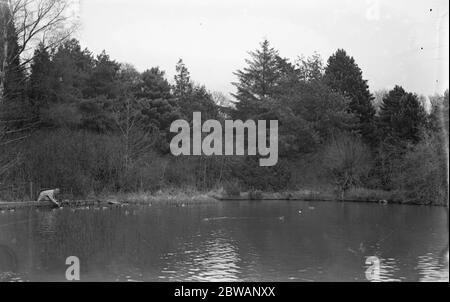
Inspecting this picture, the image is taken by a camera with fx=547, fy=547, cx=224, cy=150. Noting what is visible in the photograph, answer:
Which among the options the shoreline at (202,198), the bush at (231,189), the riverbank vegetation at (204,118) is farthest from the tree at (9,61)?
the bush at (231,189)

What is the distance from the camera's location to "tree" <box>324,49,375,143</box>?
41.1 m

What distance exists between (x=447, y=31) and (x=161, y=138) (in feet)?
115

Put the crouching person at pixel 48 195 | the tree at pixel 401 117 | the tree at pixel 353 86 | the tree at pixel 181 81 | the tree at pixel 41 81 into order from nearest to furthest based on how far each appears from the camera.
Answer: the crouching person at pixel 48 195 → the tree at pixel 41 81 → the tree at pixel 401 117 → the tree at pixel 353 86 → the tree at pixel 181 81

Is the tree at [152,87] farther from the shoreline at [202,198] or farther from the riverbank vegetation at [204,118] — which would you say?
the shoreline at [202,198]

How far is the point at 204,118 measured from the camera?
41.4 metres

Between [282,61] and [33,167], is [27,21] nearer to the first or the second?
[33,167]

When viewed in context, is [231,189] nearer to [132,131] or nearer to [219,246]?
[132,131]

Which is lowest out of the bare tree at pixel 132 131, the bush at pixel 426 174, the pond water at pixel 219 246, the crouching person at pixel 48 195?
the pond water at pixel 219 246

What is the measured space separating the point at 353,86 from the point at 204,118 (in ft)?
39.7

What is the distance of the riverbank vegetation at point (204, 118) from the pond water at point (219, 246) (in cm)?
770

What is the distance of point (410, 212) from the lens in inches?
951

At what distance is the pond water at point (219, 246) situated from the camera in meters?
10.1

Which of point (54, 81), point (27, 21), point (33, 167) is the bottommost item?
point (33, 167)
